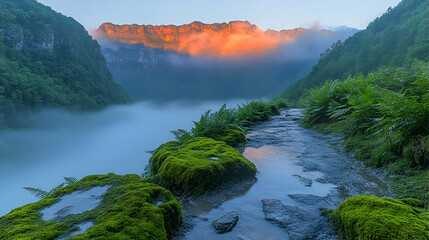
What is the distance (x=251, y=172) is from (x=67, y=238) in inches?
87.9

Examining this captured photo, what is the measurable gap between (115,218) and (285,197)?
1.76 m

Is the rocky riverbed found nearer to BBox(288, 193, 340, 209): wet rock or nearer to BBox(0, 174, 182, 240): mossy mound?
BBox(288, 193, 340, 209): wet rock

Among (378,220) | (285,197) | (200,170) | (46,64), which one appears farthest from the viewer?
(46,64)

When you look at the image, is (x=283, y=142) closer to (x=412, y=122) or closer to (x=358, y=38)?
(x=412, y=122)

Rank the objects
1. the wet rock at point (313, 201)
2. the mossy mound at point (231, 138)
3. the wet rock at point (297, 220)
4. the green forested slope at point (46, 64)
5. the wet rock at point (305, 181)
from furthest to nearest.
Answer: the green forested slope at point (46, 64) < the mossy mound at point (231, 138) < the wet rock at point (305, 181) < the wet rock at point (313, 201) < the wet rock at point (297, 220)

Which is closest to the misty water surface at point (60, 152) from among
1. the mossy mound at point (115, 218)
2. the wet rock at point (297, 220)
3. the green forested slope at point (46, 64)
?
the green forested slope at point (46, 64)

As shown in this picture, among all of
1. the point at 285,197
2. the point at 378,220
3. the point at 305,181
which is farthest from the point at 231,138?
the point at 378,220

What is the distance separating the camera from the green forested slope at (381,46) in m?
48.8

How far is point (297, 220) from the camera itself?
2059 millimetres

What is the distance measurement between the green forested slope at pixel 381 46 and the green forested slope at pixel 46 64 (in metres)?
84.1

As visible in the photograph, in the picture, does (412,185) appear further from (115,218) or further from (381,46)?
(381,46)

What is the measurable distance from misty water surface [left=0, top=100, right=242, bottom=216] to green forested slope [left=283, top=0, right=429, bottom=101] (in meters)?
61.6

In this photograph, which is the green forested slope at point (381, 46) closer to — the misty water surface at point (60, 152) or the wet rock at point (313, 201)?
the wet rock at point (313, 201)

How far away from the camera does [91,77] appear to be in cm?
10888
